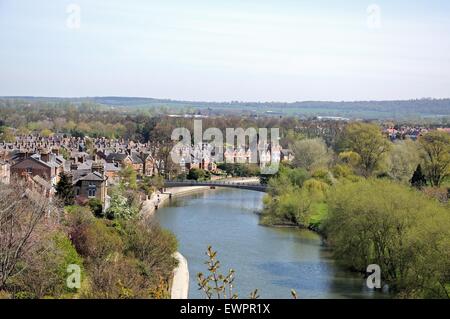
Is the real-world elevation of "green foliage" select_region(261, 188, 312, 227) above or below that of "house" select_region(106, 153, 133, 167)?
below

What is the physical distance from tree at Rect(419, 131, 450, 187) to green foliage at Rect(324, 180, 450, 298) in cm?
812

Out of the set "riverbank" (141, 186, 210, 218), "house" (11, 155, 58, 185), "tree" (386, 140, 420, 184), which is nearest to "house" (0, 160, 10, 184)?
"house" (11, 155, 58, 185)

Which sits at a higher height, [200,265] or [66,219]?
[66,219]

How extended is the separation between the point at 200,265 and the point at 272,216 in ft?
22.8

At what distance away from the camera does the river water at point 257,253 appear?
37.8 feet

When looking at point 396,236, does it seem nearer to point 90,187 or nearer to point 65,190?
point 65,190

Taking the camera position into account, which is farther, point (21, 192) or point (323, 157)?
point (323, 157)

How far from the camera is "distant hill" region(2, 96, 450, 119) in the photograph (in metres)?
77.2

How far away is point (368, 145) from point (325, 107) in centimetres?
9271

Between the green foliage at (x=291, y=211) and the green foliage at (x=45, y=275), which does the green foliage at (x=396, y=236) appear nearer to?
the green foliage at (x=291, y=211)

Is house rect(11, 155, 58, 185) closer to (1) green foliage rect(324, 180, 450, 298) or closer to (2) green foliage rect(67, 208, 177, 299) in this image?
(2) green foliage rect(67, 208, 177, 299)
